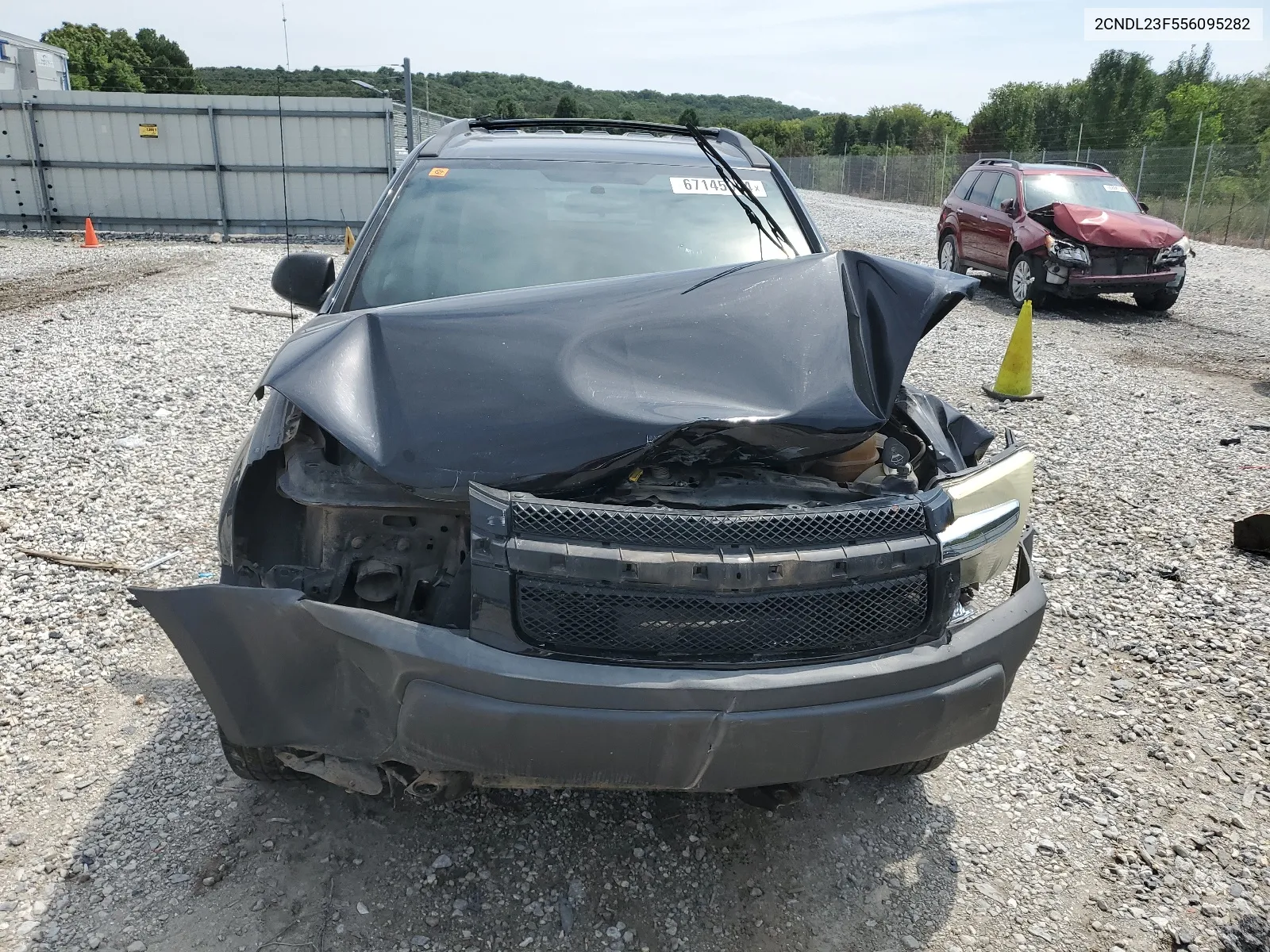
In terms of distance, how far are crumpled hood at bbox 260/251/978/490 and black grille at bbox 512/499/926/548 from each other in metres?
0.16

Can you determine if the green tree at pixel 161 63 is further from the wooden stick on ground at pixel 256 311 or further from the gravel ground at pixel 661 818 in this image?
the gravel ground at pixel 661 818

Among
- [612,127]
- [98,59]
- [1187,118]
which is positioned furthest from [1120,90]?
[98,59]

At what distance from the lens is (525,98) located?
7069 centimetres

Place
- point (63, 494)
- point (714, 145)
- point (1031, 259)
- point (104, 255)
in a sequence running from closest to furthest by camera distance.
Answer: point (714, 145) → point (63, 494) → point (1031, 259) → point (104, 255)

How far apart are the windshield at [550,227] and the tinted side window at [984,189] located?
10499mm

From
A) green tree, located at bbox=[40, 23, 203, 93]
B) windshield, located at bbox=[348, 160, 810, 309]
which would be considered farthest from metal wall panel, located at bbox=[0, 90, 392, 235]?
green tree, located at bbox=[40, 23, 203, 93]

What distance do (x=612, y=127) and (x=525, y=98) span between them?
7224cm

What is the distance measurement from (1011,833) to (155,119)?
19.0m

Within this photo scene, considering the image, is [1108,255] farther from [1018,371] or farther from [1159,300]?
[1018,371]

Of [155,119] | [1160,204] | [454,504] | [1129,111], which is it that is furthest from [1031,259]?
[1129,111]

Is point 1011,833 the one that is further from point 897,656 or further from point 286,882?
point 286,882

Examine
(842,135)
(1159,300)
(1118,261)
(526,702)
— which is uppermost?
(842,135)

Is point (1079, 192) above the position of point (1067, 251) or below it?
above

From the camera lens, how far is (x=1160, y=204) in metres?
25.1
